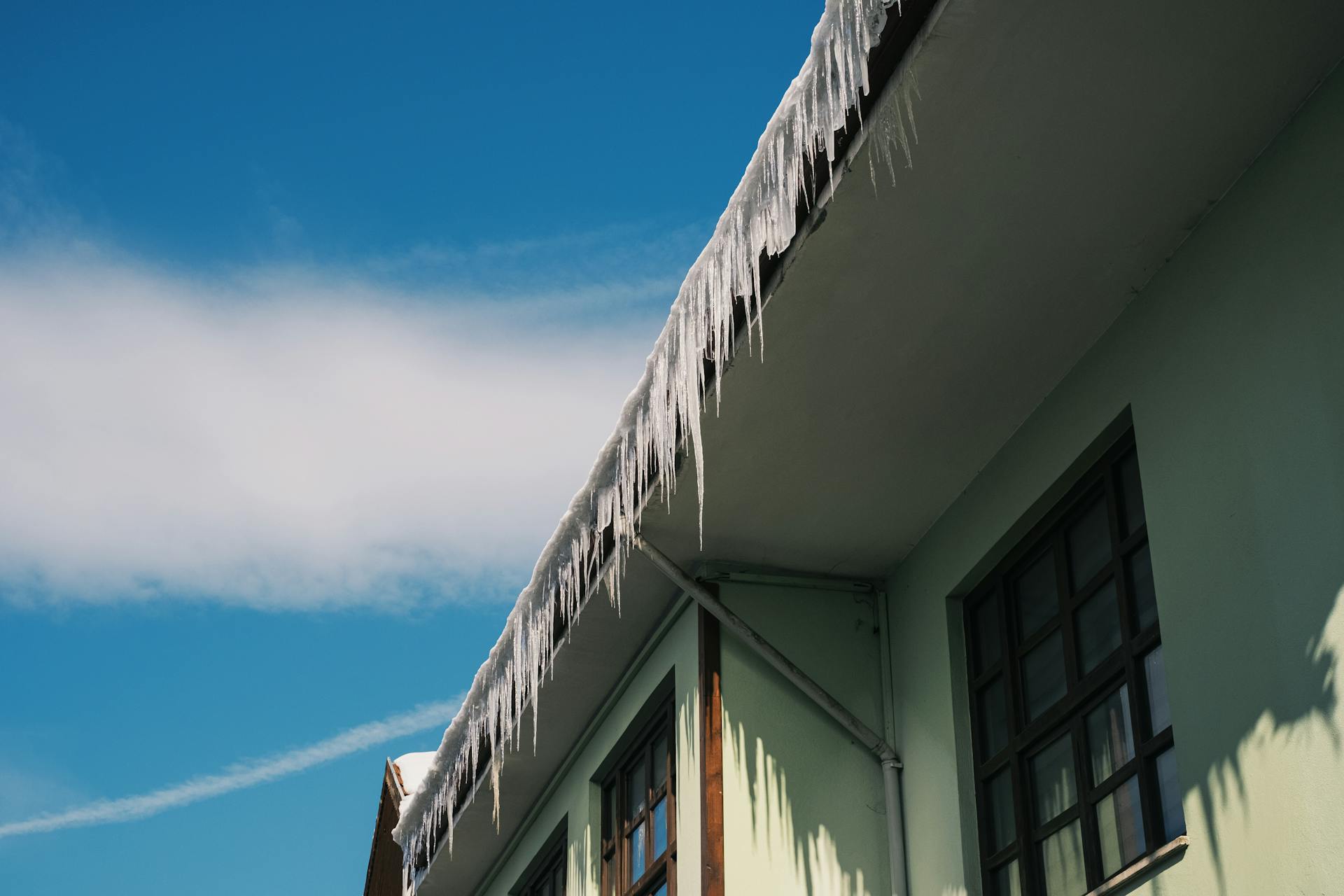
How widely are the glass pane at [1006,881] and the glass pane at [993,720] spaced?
0.49 m

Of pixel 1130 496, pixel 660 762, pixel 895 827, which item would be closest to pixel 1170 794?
pixel 1130 496

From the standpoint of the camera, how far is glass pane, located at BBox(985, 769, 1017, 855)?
22.0ft

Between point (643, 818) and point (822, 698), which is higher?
point (822, 698)

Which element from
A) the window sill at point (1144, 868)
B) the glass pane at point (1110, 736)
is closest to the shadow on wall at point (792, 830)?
the glass pane at point (1110, 736)

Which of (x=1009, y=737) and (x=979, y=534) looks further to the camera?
(x=979, y=534)

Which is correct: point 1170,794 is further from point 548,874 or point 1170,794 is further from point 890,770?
point 548,874

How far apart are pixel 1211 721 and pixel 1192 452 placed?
957 millimetres

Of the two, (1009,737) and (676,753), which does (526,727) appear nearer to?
(676,753)

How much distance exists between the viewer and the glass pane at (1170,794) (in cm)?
550

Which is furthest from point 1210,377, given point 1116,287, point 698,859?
point 698,859

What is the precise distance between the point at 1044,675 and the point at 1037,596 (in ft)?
1.17

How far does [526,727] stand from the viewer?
1027cm

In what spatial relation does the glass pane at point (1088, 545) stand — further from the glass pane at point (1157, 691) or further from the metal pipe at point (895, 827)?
the metal pipe at point (895, 827)

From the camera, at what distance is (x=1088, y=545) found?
6.52 metres
